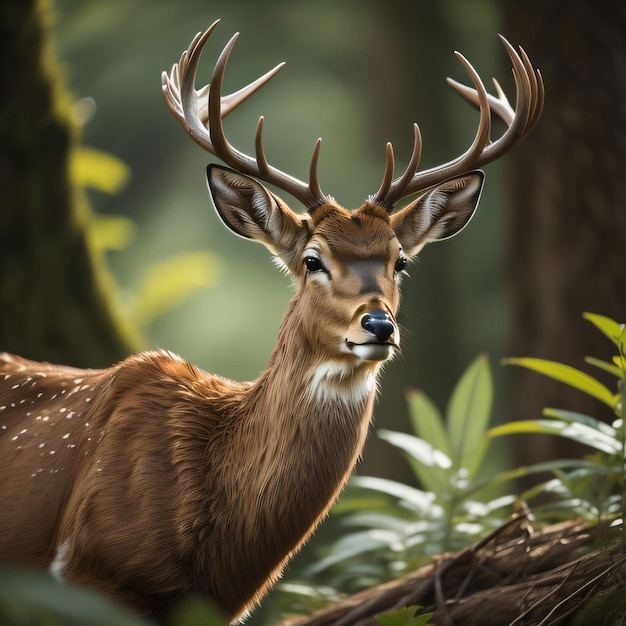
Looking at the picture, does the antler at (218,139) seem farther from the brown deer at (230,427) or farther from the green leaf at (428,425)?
the green leaf at (428,425)

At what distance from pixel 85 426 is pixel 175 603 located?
1.06m

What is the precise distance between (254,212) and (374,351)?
1167 mm

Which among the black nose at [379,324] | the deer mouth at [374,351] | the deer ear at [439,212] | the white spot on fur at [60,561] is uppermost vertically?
the deer ear at [439,212]

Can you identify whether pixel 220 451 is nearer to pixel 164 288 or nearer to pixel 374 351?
pixel 374 351

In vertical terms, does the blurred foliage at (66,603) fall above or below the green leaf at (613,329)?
above

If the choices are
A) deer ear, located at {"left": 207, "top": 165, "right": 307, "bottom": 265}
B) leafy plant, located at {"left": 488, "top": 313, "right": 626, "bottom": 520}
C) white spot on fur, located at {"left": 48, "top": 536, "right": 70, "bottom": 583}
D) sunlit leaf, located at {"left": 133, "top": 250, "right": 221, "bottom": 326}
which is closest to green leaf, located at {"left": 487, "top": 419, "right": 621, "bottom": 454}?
leafy plant, located at {"left": 488, "top": 313, "right": 626, "bottom": 520}

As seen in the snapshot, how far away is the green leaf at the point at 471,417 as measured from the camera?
5.80 m

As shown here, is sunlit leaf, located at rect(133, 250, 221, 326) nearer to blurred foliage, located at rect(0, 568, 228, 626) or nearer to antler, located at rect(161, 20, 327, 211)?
antler, located at rect(161, 20, 327, 211)

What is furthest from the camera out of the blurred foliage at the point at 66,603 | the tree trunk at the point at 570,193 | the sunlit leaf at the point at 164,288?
the sunlit leaf at the point at 164,288

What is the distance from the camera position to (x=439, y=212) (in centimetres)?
514

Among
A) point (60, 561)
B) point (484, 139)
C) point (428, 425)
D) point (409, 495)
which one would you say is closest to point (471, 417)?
point (428, 425)

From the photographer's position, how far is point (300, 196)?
15.9 feet

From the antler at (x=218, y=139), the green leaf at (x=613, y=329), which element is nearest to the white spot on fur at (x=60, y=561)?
the antler at (x=218, y=139)

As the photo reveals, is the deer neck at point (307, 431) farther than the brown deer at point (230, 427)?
Yes
